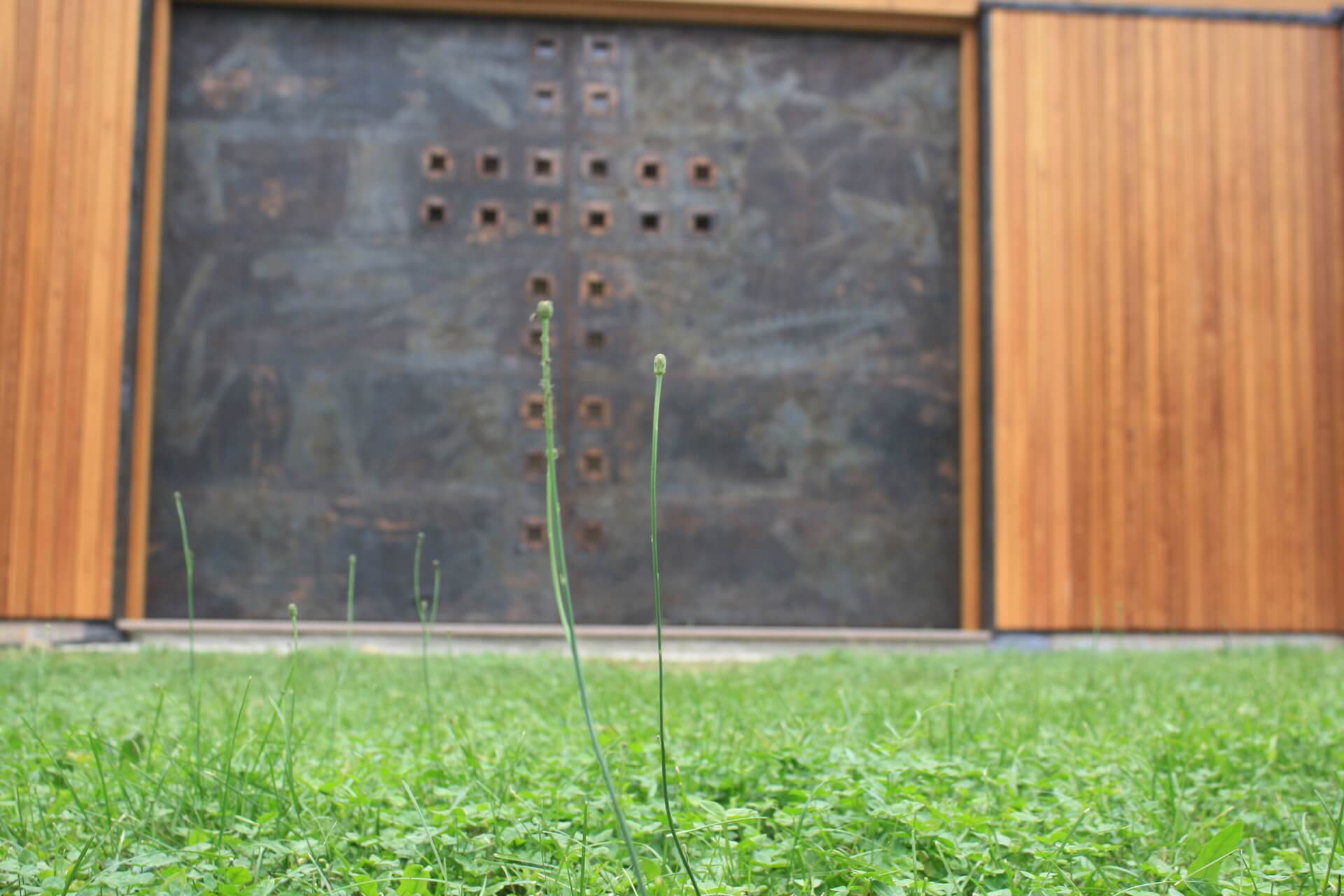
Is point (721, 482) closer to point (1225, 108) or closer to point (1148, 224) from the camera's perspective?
point (1148, 224)

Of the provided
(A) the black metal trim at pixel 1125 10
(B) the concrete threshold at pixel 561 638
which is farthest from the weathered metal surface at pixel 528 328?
(A) the black metal trim at pixel 1125 10

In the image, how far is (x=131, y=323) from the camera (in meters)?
8.78

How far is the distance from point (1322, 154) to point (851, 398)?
4.13 m

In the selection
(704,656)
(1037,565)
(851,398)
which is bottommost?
(704,656)

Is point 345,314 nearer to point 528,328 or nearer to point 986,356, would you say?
point 528,328

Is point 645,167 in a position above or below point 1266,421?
above

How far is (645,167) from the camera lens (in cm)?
941

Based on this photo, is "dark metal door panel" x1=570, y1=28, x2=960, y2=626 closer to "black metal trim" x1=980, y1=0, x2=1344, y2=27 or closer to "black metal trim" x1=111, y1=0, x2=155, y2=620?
"black metal trim" x1=980, y1=0, x2=1344, y2=27

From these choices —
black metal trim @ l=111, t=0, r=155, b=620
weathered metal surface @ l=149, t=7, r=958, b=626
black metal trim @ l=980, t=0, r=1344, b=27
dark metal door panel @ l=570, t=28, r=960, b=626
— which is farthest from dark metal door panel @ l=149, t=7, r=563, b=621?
black metal trim @ l=980, t=0, r=1344, b=27

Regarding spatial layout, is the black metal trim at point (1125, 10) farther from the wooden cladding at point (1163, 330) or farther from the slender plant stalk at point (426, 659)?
the slender plant stalk at point (426, 659)

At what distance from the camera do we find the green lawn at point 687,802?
1481 millimetres

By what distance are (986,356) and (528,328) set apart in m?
3.59

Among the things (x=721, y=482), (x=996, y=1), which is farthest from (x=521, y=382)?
(x=996, y=1)

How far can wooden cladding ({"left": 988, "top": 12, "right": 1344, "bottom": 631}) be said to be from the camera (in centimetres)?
888
